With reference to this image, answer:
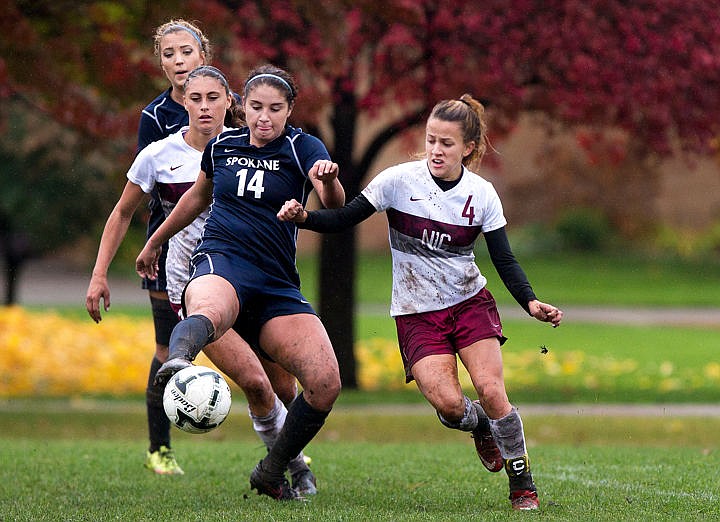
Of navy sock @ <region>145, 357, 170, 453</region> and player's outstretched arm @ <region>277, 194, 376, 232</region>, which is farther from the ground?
player's outstretched arm @ <region>277, 194, 376, 232</region>

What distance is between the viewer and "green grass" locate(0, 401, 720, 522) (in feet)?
19.2

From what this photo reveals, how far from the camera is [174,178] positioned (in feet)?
21.7

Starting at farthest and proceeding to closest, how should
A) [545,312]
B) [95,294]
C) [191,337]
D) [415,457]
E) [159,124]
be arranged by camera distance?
[415,457], [159,124], [95,294], [545,312], [191,337]

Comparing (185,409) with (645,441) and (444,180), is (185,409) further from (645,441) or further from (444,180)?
(645,441)

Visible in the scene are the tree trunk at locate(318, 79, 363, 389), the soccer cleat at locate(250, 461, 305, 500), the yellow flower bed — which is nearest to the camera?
the soccer cleat at locate(250, 461, 305, 500)

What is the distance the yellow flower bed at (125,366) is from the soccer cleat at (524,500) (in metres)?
7.52

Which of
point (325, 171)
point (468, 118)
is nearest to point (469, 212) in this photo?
point (468, 118)

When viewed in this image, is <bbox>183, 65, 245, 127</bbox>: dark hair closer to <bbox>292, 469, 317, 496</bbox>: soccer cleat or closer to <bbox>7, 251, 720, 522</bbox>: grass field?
<bbox>292, 469, 317, 496</bbox>: soccer cleat

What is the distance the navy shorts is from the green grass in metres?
0.92

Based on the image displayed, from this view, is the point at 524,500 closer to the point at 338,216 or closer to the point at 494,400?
the point at 494,400

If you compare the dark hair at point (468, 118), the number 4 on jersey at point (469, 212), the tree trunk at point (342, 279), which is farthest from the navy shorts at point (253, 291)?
the tree trunk at point (342, 279)

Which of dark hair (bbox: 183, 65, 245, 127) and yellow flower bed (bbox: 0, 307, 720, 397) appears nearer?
dark hair (bbox: 183, 65, 245, 127)

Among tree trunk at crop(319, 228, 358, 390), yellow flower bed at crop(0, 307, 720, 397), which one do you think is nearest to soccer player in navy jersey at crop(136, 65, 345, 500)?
tree trunk at crop(319, 228, 358, 390)

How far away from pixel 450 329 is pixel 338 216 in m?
0.82
